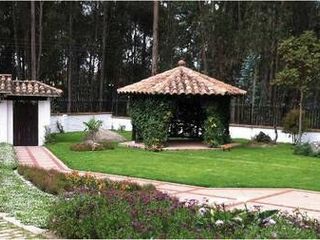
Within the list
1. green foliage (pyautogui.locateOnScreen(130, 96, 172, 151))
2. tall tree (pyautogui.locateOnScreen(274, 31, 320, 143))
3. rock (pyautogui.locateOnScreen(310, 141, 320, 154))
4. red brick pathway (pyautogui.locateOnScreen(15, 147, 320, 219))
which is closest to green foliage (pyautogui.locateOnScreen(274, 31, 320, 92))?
tall tree (pyautogui.locateOnScreen(274, 31, 320, 143))

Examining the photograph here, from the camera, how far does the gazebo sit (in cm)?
2050

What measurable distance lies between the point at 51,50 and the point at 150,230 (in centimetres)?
2999

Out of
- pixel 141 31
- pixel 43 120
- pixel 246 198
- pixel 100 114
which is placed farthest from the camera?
pixel 141 31

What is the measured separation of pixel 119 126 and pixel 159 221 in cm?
2653

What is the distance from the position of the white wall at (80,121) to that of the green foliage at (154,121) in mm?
9473

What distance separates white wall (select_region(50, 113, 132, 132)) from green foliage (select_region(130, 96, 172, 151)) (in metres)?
9.47

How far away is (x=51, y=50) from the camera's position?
114 feet

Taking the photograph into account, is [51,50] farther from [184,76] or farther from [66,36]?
[184,76]

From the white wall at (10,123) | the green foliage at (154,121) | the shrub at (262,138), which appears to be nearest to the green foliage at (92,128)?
the green foliage at (154,121)

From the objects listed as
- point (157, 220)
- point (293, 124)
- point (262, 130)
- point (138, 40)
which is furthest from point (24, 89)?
point (138, 40)

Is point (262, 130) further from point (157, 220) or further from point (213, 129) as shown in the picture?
point (157, 220)

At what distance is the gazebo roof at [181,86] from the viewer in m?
20.5

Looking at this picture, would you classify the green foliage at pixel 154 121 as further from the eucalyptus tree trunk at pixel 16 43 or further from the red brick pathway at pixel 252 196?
the eucalyptus tree trunk at pixel 16 43

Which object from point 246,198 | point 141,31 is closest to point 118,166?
point 246,198
